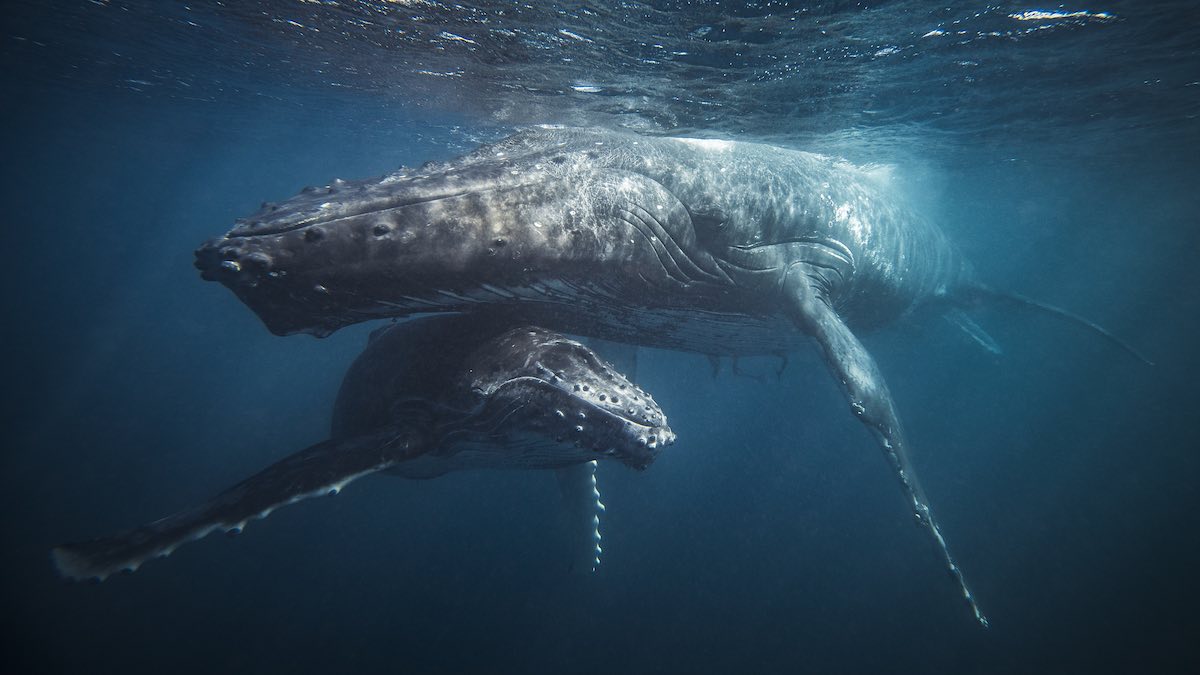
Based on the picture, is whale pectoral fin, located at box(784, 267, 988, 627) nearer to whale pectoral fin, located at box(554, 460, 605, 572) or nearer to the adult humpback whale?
the adult humpback whale

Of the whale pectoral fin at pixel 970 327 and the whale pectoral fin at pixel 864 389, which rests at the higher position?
the whale pectoral fin at pixel 864 389

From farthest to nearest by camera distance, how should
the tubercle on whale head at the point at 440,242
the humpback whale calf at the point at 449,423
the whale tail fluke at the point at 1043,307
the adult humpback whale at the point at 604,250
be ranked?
→ the whale tail fluke at the point at 1043,307, the adult humpback whale at the point at 604,250, the tubercle on whale head at the point at 440,242, the humpback whale calf at the point at 449,423

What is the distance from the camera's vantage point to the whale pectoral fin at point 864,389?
6199mm

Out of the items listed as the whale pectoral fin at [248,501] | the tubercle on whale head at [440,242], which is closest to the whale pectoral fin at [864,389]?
the tubercle on whale head at [440,242]

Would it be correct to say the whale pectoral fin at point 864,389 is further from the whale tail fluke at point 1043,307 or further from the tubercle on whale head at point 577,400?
the whale tail fluke at point 1043,307

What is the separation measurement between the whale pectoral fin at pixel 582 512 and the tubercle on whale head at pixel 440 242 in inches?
218

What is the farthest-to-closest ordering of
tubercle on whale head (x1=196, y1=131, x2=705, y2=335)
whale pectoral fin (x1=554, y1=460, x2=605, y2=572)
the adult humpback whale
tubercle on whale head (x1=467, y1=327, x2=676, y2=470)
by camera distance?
whale pectoral fin (x1=554, y1=460, x2=605, y2=572) → tubercle on whale head (x1=467, y1=327, x2=676, y2=470) → the adult humpback whale → tubercle on whale head (x1=196, y1=131, x2=705, y2=335)

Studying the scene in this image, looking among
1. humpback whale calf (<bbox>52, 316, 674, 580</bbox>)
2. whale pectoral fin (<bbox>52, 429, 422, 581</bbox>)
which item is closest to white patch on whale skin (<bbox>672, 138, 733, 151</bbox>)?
humpback whale calf (<bbox>52, 316, 674, 580</bbox>)

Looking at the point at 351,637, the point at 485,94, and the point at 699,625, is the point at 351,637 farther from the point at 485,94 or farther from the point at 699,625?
the point at 485,94

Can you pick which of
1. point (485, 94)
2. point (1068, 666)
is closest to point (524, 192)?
point (485, 94)

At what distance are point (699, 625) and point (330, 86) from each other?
23.4 m

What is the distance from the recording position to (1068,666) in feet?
48.7

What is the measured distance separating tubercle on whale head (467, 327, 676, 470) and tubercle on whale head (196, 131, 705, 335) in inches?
27.4

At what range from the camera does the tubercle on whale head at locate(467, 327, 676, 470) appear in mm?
4039
